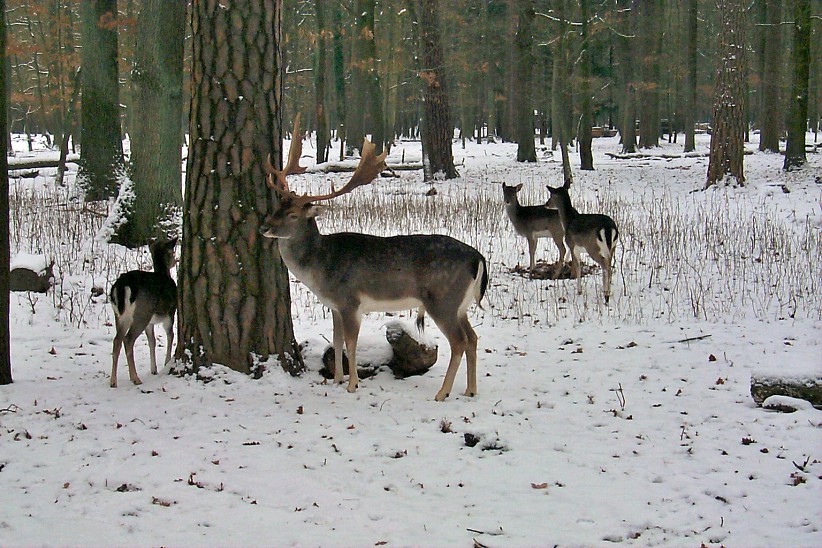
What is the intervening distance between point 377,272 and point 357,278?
16 centimetres

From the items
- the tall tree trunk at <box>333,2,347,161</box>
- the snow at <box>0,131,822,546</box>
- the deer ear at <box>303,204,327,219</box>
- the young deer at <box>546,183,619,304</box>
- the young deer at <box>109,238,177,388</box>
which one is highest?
the tall tree trunk at <box>333,2,347,161</box>

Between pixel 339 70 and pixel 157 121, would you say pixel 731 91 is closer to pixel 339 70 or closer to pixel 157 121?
pixel 157 121

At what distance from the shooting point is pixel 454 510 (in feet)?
12.5

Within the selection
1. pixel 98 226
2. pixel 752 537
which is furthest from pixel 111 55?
pixel 752 537

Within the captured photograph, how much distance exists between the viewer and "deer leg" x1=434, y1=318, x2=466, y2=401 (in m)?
5.54

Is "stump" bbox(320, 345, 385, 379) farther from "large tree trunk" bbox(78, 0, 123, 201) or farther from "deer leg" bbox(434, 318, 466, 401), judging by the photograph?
"large tree trunk" bbox(78, 0, 123, 201)

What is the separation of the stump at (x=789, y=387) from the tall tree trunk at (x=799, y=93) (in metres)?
15.3

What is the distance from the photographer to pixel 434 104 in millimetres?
20938

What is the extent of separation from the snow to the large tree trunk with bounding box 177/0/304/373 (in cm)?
32

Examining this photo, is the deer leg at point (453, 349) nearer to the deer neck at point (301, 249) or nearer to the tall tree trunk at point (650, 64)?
the deer neck at point (301, 249)

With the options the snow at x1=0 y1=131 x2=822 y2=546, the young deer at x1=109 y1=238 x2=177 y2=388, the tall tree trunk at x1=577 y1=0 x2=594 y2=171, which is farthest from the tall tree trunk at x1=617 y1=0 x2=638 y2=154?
the young deer at x1=109 y1=238 x2=177 y2=388

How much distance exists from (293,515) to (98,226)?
29.5 ft

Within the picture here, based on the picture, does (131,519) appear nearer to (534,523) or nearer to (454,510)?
(454,510)

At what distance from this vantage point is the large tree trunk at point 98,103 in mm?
13445
